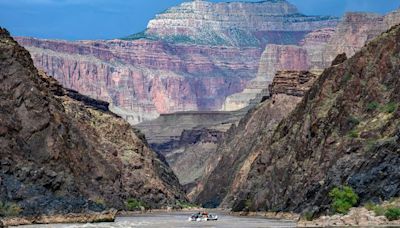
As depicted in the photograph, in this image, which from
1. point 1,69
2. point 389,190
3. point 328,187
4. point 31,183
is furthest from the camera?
point 1,69

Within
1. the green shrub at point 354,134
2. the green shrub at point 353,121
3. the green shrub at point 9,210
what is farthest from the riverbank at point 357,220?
the green shrub at point 9,210

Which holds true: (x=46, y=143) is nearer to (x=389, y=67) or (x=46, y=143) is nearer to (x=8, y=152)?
(x=8, y=152)

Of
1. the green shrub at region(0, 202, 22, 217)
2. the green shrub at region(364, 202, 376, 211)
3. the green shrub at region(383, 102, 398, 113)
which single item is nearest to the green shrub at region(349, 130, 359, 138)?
the green shrub at region(383, 102, 398, 113)

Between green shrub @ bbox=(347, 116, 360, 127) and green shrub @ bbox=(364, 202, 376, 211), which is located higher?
green shrub @ bbox=(347, 116, 360, 127)

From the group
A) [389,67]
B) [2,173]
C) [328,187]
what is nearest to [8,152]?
[2,173]

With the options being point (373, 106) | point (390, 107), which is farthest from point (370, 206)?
point (373, 106)

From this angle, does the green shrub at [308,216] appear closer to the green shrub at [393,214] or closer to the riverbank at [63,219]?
the green shrub at [393,214]

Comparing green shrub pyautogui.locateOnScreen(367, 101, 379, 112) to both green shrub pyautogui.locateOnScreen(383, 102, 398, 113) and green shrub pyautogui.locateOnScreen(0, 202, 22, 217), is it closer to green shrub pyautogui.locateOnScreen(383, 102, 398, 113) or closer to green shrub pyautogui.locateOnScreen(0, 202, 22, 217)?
green shrub pyautogui.locateOnScreen(383, 102, 398, 113)
